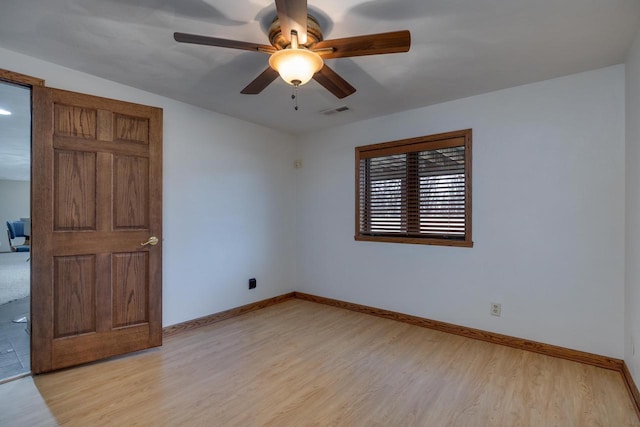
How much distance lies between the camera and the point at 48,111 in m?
2.29

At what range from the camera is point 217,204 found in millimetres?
3582

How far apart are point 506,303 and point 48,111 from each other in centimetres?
418

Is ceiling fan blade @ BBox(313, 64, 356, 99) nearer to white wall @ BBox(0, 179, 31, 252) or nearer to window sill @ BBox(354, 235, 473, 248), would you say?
window sill @ BBox(354, 235, 473, 248)

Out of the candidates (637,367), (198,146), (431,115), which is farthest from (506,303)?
(198,146)

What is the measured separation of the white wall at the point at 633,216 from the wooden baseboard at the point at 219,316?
3.51 metres

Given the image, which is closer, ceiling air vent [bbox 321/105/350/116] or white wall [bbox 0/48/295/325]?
white wall [bbox 0/48/295/325]

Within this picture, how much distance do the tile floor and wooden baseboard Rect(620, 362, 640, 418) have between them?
4264 millimetres

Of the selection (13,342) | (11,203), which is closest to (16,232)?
(11,203)

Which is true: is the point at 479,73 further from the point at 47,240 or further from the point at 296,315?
the point at 47,240

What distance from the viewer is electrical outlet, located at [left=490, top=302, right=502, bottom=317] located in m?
2.88

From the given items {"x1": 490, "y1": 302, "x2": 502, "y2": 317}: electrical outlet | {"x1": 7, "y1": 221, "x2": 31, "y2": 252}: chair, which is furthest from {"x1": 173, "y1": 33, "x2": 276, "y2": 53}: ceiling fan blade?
{"x1": 7, "y1": 221, "x2": 31, "y2": 252}: chair

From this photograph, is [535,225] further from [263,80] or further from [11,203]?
[11,203]

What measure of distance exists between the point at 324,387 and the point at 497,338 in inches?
70.6

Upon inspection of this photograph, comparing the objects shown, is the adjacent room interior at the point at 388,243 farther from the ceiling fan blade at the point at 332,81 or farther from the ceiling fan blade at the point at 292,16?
the ceiling fan blade at the point at 292,16
